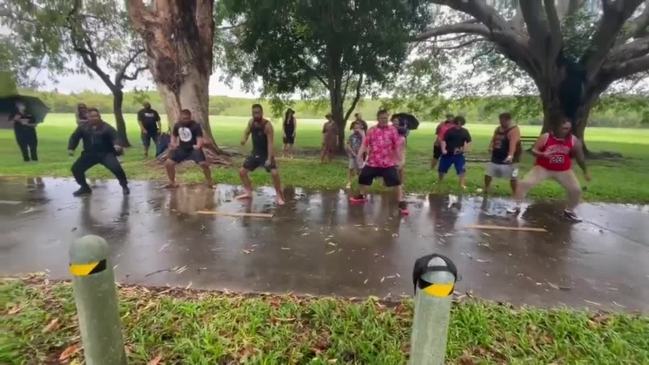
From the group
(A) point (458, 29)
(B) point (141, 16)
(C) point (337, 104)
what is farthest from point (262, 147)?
(A) point (458, 29)

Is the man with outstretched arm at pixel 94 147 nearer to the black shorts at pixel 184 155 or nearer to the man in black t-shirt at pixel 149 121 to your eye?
the black shorts at pixel 184 155

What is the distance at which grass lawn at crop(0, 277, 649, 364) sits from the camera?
257cm

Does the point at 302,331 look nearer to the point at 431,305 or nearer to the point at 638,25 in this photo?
the point at 431,305

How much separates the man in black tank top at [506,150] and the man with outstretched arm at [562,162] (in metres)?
0.79

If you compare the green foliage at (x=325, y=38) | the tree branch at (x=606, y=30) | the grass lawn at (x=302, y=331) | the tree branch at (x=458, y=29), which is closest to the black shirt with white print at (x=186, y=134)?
the green foliage at (x=325, y=38)

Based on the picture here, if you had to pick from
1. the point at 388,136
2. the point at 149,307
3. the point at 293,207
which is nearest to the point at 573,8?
the point at 388,136

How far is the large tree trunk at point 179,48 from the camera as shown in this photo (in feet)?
32.7

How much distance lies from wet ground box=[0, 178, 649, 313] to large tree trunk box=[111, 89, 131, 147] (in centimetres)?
1220

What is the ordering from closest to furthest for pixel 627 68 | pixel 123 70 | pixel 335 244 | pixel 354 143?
pixel 335 244, pixel 354 143, pixel 627 68, pixel 123 70

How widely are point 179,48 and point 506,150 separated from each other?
847cm

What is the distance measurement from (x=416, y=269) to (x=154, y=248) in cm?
342

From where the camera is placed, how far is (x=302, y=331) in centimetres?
280

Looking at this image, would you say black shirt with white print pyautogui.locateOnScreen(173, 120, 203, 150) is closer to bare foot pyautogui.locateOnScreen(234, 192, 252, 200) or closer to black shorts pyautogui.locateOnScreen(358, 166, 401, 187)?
bare foot pyautogui.locateOnScreen(234, 192, 252, 200)

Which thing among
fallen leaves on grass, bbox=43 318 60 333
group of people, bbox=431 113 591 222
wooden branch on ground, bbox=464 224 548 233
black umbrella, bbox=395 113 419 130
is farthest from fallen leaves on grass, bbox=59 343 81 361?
black umbrella, bbox=395 113 419 130
